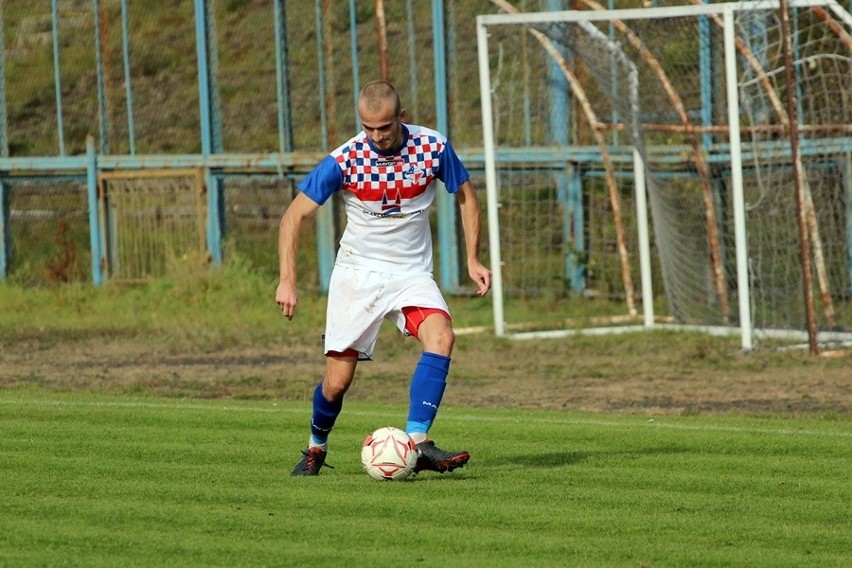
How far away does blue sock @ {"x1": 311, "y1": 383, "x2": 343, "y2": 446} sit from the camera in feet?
25.7

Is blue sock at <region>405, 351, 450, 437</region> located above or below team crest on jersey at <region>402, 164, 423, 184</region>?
below

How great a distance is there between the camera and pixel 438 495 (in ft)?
23.4

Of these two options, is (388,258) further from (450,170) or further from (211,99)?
(211,99)

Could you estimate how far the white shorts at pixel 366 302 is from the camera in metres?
7.61

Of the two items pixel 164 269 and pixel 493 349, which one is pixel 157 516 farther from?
pixel 164 269

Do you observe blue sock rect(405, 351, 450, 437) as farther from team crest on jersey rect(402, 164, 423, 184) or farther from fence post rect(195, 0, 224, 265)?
fence post rect(195, 0, 224, 265)

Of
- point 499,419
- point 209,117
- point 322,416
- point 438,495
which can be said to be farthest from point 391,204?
point 209,117

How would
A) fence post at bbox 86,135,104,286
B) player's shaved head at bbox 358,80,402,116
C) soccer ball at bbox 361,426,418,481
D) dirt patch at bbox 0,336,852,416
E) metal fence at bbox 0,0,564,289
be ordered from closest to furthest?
player's shaved head at bbox 358,80,402,116 → soccer ball at bbox 361,426,418,481 → dirt patch at bbox 0,336,852,416 → metal fence at bbox 0,0,564,289 → fence post at bbox 86,135,104,286

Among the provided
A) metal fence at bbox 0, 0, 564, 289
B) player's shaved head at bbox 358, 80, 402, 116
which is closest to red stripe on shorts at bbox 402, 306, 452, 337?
player's shaved head at bbox 358, 80, 402, 116

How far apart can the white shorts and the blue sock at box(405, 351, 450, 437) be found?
0.78 ft

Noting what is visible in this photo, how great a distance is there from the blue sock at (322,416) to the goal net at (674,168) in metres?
6.50

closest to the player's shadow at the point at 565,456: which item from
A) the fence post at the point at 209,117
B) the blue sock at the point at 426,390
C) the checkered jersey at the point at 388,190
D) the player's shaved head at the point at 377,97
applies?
the blue sock at the point at 426,390

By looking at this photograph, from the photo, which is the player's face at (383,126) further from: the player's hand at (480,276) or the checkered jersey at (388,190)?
the player's hand at (480,276)

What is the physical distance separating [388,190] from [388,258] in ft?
1.02
